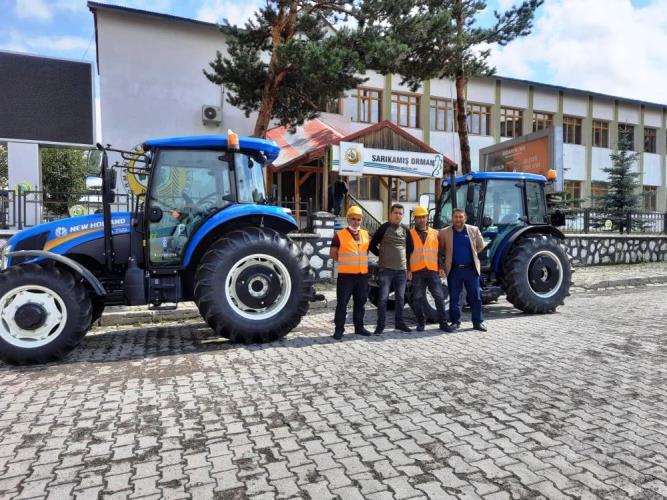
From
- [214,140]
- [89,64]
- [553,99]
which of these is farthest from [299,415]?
[553,99]

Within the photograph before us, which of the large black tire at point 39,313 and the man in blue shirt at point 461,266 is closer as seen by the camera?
the large black tire at point 39,313

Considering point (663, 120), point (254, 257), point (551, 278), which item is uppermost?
point (663, 120)

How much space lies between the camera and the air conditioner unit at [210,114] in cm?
1906

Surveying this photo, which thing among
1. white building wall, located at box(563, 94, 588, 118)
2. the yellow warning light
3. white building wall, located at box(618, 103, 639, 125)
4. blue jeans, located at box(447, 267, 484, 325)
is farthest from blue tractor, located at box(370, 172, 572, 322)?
white building wall, located at box(618, 103, 639, 125)

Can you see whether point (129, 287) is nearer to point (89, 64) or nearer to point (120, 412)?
point (120, 412)

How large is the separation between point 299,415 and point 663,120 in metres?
38.2

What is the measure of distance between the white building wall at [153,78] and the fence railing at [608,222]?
44.4 feet

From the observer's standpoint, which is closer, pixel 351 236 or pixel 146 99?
pixel 351 236

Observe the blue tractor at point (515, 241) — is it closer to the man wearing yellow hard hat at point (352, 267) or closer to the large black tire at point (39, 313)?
the man wearing yellow hard hat at point (352, 267)

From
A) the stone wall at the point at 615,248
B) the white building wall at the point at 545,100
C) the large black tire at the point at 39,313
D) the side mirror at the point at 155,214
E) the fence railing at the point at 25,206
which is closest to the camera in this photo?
the large black tire at the point at 39,313

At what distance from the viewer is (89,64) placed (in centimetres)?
1533

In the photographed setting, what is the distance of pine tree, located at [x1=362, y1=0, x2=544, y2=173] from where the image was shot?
12.9 meters

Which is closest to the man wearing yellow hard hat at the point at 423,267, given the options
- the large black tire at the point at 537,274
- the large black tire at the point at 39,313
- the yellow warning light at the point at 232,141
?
the large black tire at the point at 537,274

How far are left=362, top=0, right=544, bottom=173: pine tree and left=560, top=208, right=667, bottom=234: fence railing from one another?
5.09 meters
